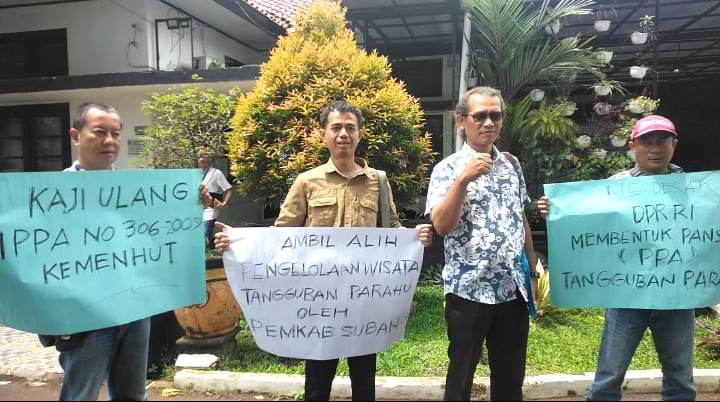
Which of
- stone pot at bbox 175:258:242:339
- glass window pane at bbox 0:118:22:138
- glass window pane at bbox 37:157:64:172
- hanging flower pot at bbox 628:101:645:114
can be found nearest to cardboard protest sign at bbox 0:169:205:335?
stone pot at bbox 175:258:242:339

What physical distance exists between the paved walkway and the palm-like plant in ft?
17.8

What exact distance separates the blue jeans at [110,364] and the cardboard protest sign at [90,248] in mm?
62

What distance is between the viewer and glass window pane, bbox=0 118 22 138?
28.7 ft

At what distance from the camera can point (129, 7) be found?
8.17m

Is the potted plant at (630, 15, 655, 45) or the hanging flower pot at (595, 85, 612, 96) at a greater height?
the potted plant at (630, 15, 655, 45)

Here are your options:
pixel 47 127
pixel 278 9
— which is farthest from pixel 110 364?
pixel 278 9

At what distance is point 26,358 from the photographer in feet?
14.7

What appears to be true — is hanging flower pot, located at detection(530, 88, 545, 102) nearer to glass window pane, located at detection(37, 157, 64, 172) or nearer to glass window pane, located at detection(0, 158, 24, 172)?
glass window pane, located at detection(37, 157, 64, 172)

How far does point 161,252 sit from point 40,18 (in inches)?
336

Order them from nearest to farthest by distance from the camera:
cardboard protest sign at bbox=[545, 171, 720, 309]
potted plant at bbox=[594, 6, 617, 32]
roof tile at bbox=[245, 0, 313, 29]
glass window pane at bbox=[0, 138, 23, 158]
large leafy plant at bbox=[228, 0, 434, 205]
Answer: cardboard protest sign at bbox=[545, 171, 720, 309], large leafy plant at bbox=[228, 0, 434, 205], potted plant at bbox=[594, 6, 617, 32], glass window pane at bbox=[0, 138, 23, 158], roof tile at bbox=[245, 0, 313, 29]

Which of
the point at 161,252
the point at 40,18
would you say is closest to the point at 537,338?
the point at 161,252

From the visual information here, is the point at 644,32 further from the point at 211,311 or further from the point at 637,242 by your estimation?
the point at 211,311

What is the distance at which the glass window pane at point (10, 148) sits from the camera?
883 centimetres

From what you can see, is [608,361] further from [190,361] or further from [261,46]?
[261,46]
